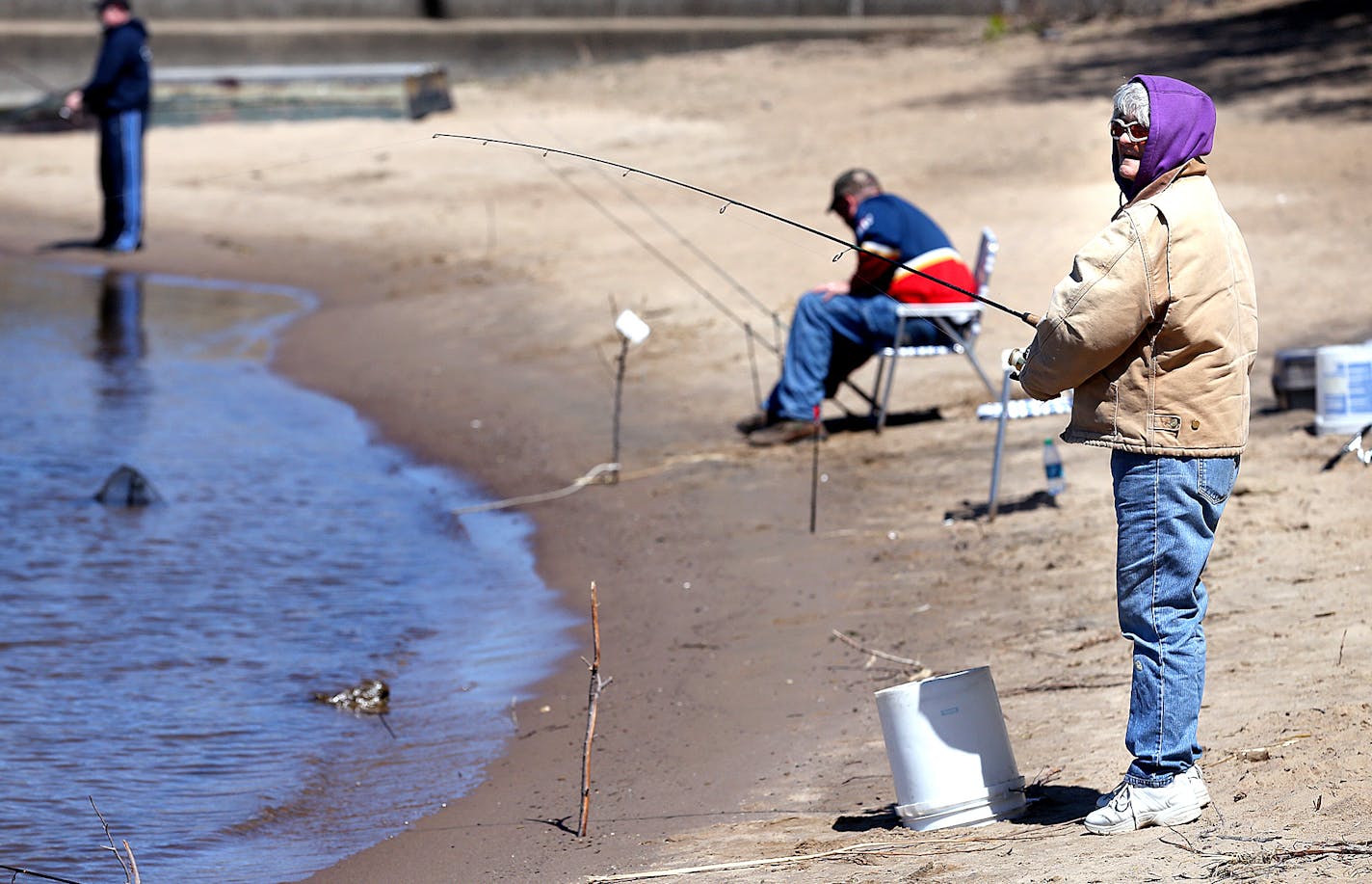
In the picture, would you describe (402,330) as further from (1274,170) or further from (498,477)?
(1274,170)

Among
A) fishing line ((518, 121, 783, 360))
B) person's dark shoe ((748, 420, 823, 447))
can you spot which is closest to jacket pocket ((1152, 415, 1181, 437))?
person's dark shoe ((748, 420, 823, 447))

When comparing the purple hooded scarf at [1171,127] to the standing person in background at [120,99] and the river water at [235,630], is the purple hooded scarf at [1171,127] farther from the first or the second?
Answer: the standing person in background at [120,99]

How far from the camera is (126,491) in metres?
7.88

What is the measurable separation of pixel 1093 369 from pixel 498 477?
5.18m

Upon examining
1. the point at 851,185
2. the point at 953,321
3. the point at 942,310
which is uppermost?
the point at 851,185

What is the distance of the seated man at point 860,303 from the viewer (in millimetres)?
7555

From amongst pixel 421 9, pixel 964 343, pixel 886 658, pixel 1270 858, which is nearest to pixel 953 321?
pixel 964 343

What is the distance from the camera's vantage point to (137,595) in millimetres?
6602

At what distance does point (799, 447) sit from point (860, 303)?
0.73 metres

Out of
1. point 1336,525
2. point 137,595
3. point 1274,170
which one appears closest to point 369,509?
point 137,595

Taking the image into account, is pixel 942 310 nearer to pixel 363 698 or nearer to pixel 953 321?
pixel 953 321

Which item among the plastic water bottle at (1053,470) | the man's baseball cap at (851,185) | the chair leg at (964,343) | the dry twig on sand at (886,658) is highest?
the man's baseball cap at (851,185)

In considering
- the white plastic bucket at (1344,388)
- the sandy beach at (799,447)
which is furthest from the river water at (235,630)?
the white plastic bucket at (1344,388)

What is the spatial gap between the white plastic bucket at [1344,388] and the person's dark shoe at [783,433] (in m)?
2.27
